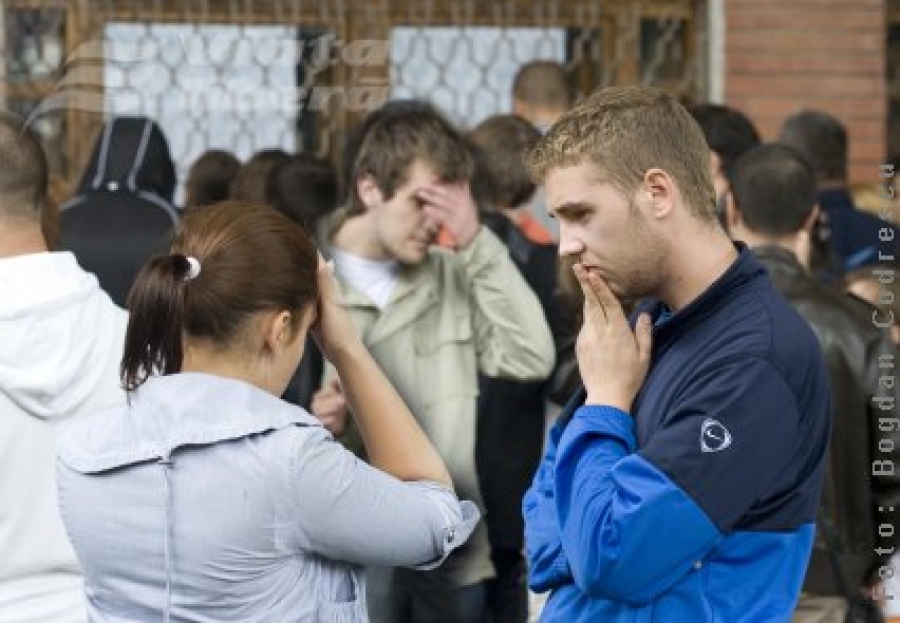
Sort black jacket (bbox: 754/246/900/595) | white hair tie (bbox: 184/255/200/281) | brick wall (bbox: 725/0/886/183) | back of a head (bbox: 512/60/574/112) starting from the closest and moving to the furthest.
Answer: white hair tie (bbox: 184/255/200/281)
black jacket (bbox: 754/246/900/595)
back of a head (bbox: 512/60/574/112)
brick wall (bbox: 725/0/886/183)

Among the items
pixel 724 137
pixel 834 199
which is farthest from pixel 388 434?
pixel 834 199

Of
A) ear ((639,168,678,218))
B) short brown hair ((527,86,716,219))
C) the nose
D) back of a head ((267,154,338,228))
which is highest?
short brown hair ((527,86,716,219))

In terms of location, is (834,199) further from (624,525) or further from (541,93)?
(624,525)

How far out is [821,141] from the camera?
6527 millimetres

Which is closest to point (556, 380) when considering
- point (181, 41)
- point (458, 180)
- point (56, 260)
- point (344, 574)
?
point (458, 180)

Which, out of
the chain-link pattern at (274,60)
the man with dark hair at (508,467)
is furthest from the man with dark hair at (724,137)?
the chain-link pattern at (274,60)

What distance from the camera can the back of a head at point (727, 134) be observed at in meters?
5.75

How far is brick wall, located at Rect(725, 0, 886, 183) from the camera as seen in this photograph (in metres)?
8.16

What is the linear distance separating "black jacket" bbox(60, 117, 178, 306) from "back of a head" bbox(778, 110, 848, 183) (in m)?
2.23

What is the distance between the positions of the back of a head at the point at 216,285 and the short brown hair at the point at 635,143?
0.42 metres

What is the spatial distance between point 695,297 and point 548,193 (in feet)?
0.86

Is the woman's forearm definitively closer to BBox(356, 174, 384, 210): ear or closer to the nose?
the nose

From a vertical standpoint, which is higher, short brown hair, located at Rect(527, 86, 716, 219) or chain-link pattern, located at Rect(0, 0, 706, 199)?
short brown hair, located at Rect(527, 86, 716, 219)

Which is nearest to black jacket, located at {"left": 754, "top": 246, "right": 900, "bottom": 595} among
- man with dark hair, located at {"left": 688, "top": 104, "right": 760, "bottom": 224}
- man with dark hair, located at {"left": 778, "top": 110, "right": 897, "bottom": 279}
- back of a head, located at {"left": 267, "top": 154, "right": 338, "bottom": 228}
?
man with dark hair, located at {"left": 688, "top": 104, "right": 760, "bottom": 224}
